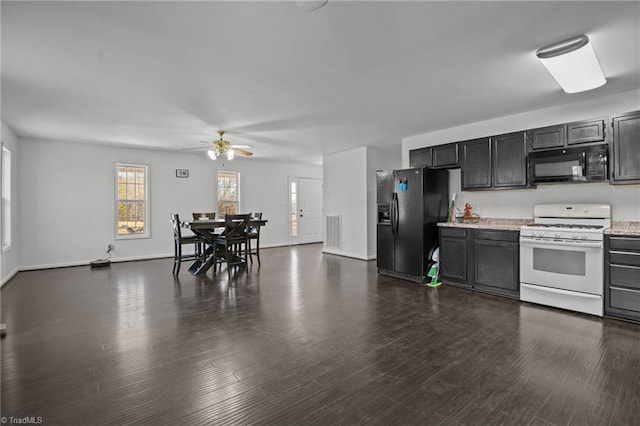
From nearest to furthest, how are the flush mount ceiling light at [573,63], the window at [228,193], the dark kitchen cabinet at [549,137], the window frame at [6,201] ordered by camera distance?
the flush mount ceiling light at [573,63] → the dark kitchen cabinet at [549,137] → the window frame at [6,201] → the window at [228,193]

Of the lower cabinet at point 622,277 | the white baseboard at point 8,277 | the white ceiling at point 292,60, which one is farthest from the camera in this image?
the white baseboard at point 8,277

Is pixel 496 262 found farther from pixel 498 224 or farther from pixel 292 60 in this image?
pixel 292 60

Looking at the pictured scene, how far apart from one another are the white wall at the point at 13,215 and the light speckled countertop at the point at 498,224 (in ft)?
22.1

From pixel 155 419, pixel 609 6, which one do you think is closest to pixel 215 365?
pixel 155 419

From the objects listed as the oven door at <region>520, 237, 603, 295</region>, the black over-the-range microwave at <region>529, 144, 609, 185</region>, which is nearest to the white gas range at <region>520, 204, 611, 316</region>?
the oven door at <region>520, 237, 603, 295</region>

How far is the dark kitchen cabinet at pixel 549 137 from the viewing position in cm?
368

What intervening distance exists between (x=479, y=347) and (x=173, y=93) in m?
4.00

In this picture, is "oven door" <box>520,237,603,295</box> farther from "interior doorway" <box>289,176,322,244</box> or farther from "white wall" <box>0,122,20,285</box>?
"white wall" <box>0,122,20,285</box>

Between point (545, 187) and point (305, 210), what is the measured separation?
6.48m

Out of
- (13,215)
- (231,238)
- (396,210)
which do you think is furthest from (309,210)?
(13,215)

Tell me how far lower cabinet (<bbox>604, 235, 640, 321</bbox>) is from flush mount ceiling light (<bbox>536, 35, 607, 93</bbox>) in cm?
158

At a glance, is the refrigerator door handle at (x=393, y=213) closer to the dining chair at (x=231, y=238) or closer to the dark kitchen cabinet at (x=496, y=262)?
the dark kitchen cabinet at (x=496, y=262)

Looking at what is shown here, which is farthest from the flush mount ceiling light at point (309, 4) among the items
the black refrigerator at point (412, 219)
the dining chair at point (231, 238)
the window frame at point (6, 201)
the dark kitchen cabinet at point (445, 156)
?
the window frame at point (6, 201)

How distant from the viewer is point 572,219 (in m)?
3.73
